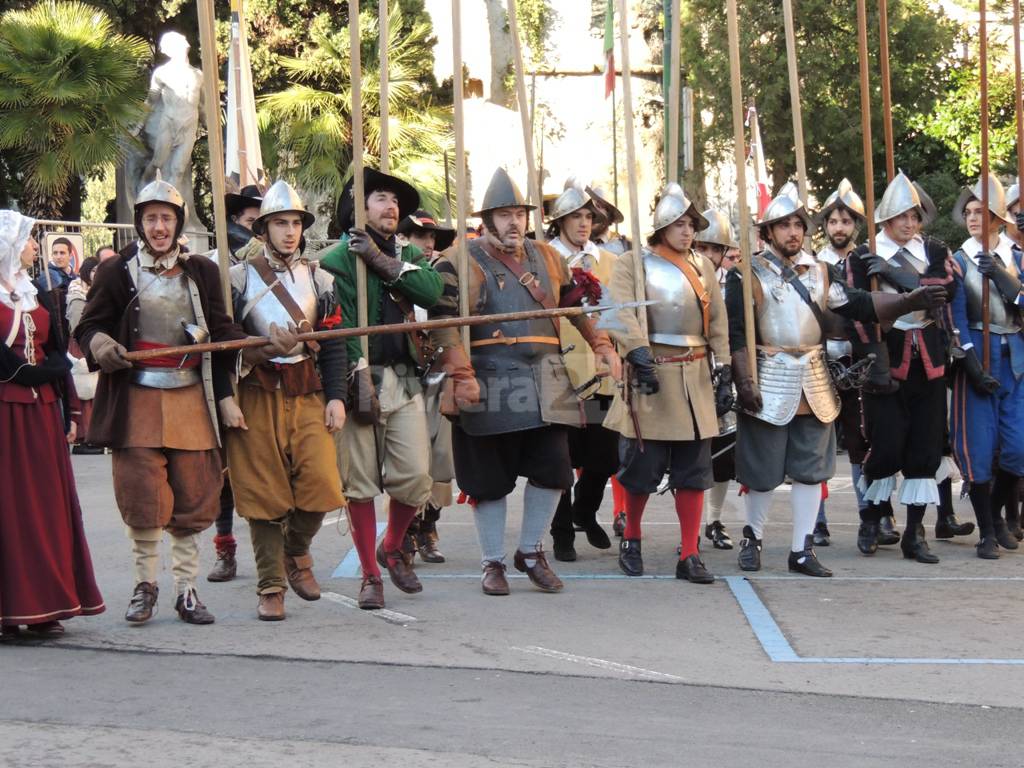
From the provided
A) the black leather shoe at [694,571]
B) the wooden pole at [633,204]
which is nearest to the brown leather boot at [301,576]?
the black leather shoe at [694,571]

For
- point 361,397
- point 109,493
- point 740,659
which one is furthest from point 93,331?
point 109,493

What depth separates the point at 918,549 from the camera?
28.4 ft

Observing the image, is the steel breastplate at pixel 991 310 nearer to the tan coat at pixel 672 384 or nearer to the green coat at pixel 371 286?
the tan coat at pixel 672 384

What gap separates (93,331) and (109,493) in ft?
17.9

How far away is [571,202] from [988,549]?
9.84 feet

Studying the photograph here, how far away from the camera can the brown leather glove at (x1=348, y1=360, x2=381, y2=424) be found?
23.2ft

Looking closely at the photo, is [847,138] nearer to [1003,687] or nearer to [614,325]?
[614,325]

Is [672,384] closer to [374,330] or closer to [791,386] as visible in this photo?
[791,386]

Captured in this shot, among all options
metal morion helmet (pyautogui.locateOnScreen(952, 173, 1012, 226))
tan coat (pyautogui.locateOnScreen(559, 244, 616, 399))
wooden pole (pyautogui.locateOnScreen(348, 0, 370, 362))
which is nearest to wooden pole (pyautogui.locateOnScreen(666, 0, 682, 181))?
tan coat (pyautogui.locateOnScreen(559, 244, 616, 399))

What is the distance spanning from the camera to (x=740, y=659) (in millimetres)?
6223

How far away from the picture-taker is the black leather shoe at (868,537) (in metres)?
8.93

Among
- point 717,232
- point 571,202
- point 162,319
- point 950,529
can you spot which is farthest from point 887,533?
point 162,319

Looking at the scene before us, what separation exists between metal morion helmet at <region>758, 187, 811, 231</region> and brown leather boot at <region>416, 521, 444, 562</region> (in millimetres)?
2411

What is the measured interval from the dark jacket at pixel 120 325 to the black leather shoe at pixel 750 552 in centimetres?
293
